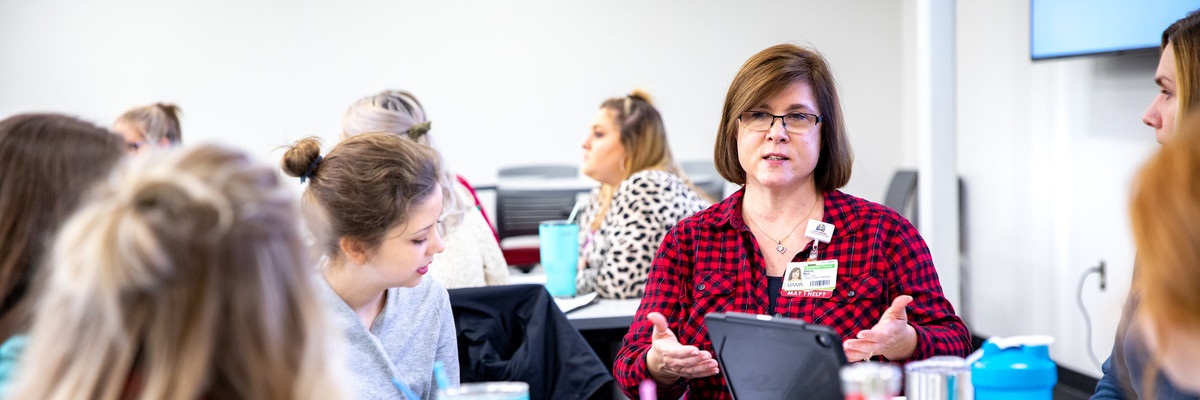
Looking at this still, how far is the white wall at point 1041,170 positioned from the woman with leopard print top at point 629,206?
1.78 metres

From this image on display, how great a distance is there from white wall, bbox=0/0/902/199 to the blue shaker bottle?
5.65m

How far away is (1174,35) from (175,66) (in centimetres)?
612

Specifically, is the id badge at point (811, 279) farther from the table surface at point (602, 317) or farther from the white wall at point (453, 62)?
the white wall at point (453, 62)

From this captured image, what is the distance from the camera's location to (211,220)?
2.86 feet

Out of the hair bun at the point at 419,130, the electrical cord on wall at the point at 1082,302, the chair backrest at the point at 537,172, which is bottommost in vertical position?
the electrical cord on wall at the point at 1082,302

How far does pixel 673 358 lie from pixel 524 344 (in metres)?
0.60

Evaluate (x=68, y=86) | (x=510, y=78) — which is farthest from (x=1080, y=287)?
(x=68, y=86)

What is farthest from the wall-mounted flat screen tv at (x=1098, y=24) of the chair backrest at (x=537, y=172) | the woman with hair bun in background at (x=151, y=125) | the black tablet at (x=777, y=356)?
the woman with hair bun in background at (x=151, y=125)

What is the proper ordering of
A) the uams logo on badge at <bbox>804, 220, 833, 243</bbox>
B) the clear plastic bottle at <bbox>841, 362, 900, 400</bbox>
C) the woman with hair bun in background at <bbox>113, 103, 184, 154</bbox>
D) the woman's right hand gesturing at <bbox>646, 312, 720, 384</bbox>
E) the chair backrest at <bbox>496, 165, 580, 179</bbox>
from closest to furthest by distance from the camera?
the clear plastic bottle at <bbox>841, 362, 900, 400</bbox> < the woman's right hand gesturing at <bbox>646, 312, 720, 384</bbox> < the uams logo on badge at <bbox>804, 220, 833, 243</bbox> < the woman with hair bun in background at <bbox>113, 103, 184, 154</bbox> < the chair backrest at <bbox>496, 165, 580, 179</bbox>

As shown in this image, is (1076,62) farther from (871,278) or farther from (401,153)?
(401,153)

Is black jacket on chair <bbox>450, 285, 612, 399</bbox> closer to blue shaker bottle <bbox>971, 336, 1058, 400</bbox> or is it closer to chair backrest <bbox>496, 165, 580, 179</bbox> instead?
blue shaker bottle <bbox>971, 336, 1058, 400</bbox>

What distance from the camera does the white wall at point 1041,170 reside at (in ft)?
14.6

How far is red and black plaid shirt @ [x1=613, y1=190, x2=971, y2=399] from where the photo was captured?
2.04 metres

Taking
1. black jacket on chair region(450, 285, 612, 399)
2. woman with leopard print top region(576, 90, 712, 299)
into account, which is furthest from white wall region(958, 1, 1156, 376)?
black jacket on chair region(450, 285, 612, 399)
